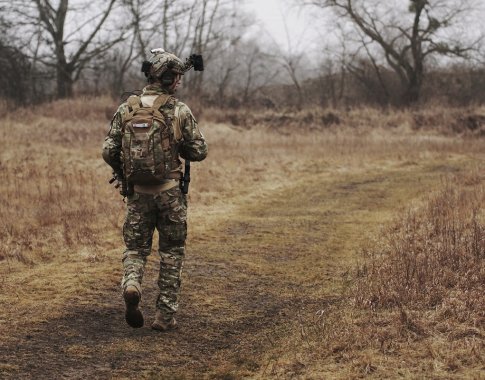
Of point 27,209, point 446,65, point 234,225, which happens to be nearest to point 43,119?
point 27,209

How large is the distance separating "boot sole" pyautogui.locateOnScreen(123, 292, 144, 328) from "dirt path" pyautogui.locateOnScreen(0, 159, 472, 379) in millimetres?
141

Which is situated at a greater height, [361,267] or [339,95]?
[339,95]

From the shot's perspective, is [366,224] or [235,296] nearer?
[235,296]

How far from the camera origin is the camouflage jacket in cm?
459

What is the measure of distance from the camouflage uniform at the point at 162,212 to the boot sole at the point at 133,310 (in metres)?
0.25

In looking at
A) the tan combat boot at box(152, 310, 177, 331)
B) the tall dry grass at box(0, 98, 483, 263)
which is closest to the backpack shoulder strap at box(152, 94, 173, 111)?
the tan combat boot at box(152, 310, 177, 331)

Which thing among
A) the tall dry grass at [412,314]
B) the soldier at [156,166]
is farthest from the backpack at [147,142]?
the tall dry grass at [412,314]

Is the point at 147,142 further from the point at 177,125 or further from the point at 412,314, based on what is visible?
the point at 412,314

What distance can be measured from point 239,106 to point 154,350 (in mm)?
24578

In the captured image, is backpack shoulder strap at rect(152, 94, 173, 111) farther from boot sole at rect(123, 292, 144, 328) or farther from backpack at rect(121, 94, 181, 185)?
boot sole at rect(123, 292, 144, 328)

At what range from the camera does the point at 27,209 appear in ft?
30.0

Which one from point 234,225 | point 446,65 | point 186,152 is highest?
point 446,65

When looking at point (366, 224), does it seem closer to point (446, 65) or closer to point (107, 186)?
point (107, 186)

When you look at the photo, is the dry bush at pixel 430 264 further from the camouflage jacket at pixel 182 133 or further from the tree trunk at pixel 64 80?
the tree trunk at pixel 64 80
